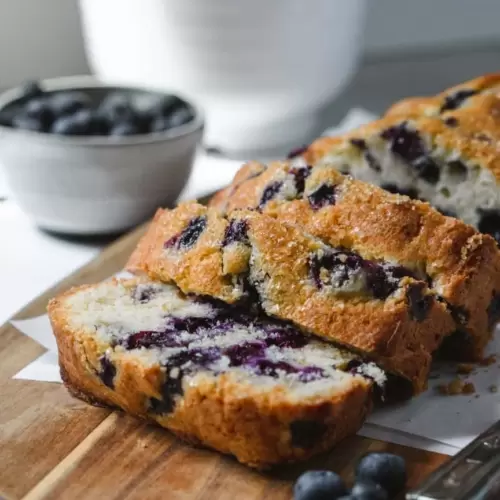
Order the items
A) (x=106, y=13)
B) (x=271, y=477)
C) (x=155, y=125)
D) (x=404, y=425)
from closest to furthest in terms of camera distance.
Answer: (x=271, y=477), (x=404, y=425), (x=155, y=125), (x=106, y=13)

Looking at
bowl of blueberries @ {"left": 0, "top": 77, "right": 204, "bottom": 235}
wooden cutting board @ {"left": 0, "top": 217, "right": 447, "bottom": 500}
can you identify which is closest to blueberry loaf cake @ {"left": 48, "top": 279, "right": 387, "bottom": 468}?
wooden cutting board @ {"left": 0, "top": 217, "right": 447, "bottom": 500}

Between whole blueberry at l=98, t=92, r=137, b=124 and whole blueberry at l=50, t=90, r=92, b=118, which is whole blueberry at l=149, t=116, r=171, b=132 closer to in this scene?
whole blueberry at l=98, t=92, r=137, b=124

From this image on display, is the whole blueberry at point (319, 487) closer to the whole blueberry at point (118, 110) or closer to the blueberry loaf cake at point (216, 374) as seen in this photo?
the blueberry loaf cake at point (216, 374)

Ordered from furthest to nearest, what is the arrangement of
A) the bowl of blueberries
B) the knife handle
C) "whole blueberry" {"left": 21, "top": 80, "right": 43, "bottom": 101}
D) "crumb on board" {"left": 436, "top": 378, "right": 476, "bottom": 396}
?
"whole blueberry" {"left": 21, "top": 80, "right": 43, "bottom": 101} → the bowl of blueberries → "crumb on board" {"left": 436, "top": 378, "right": 476, "bottom": 396} → the knife handle

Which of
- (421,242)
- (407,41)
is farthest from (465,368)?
(407,41)

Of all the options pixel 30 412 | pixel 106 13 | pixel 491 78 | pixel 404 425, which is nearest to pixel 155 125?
pixel 106 13

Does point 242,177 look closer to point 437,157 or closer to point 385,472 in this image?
point 437,157

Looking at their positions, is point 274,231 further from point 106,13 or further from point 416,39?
point 416,39
